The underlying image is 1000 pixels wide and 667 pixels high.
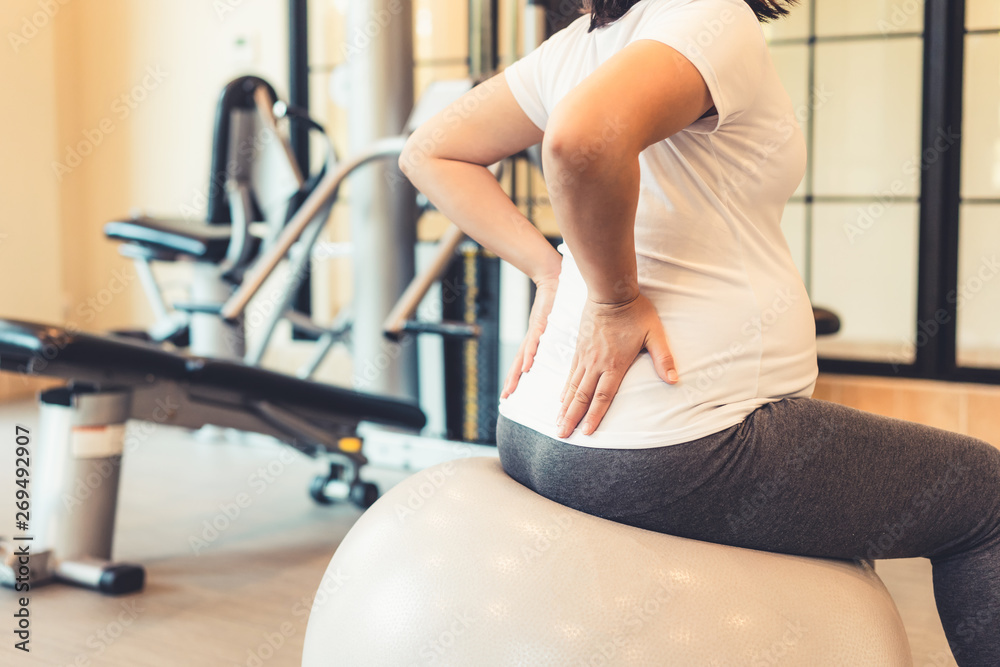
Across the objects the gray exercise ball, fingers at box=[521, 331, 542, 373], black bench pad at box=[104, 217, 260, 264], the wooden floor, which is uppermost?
black bench pad at box=[104, 217, 260, 264]

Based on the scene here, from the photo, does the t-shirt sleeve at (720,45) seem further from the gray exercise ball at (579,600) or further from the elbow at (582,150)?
the gray exercise ball at (579,600)

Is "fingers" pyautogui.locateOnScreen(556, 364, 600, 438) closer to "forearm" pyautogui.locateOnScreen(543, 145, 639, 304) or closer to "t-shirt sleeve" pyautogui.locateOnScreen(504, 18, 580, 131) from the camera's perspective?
"forearm" pyautogui.locateOnScreen(543, 145, 639, 304)

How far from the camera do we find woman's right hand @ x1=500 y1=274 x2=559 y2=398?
1.03 m

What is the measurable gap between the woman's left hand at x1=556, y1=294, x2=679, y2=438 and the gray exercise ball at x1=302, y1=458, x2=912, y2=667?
0.11 metres

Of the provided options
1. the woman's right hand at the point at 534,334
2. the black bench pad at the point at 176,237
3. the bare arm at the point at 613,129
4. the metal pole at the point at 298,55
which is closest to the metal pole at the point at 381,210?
the black bench pad at the point at 176,237

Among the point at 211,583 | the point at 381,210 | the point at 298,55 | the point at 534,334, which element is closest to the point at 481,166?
the point at 534,334

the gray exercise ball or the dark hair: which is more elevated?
the dark hair

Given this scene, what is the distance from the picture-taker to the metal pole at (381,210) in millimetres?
2809

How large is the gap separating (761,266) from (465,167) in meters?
0.37

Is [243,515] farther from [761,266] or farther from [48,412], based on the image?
[761,266]

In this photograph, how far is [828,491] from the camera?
84 cm

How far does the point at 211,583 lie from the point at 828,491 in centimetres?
149

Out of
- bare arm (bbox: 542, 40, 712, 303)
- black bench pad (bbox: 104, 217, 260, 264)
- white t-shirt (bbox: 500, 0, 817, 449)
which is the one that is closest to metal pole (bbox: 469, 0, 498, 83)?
black bench pad (bbox: 104, 217, 260, 264)

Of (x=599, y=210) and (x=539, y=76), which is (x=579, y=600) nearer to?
(x=599, y=210)
